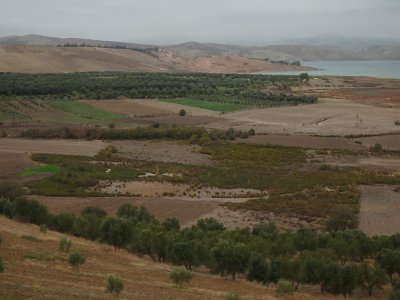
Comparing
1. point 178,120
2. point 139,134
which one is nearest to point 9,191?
point 139,134

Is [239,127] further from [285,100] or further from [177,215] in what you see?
[177,215]

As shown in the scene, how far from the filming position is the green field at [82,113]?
282 feet

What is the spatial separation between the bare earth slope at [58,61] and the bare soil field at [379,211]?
426ft

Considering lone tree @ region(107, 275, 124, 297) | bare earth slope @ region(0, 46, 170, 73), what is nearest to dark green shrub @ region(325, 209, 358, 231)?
lone tree @ region(107, 275, 124, 297)

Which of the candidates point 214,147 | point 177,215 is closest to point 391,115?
point 214,147

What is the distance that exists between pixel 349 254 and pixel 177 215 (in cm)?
1336

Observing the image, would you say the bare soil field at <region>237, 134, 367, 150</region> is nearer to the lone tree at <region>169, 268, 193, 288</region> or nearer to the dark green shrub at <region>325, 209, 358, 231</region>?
the dark green shrub at <region>325, 209, 358, 231</region>

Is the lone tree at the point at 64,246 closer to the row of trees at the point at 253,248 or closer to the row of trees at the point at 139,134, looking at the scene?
the row of trees at the point at 253,248

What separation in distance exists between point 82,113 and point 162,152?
3205cm

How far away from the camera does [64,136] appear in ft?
234

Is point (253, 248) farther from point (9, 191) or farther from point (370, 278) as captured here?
point (9, 191)

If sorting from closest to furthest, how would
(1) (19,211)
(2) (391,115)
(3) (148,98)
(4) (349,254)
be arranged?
1. (4) (349,254)
2. (1) (19,211)
3. (2) (391,115)
4. (3) (148,98)

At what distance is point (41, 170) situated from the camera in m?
51.2

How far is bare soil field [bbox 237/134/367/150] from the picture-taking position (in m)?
67.9
